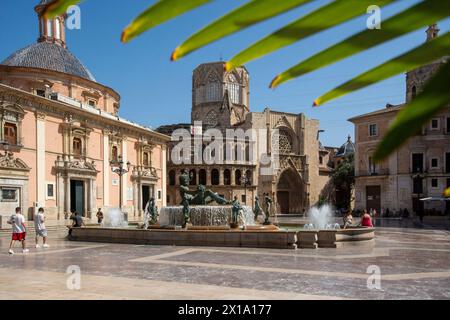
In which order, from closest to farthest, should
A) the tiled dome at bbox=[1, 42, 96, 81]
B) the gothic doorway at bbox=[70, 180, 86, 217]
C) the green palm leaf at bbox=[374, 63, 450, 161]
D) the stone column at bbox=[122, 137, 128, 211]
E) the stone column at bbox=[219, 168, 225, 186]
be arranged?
the green palm leaf at bbox=[374, 63, 450, 161] → the gothic doorway at bbox=[70, 180, 86, 217] → the stone column at bbox=[122, 137, 128, 211] → the tiled dome at bbox=[1, 42, 96, 81] → the stone column at bbox=[219, 168, 225, 186]

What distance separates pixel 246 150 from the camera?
57.6 meters

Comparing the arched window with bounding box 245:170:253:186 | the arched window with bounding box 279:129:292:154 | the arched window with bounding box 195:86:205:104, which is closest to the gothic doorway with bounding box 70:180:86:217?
the arched window with bounding box 245:170:253:186

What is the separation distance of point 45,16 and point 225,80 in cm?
6688

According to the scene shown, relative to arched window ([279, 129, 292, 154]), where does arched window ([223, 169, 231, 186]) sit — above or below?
below

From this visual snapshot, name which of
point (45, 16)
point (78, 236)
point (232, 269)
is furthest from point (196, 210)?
point (45, 16)

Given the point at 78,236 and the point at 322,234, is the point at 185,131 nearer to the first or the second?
the point at 78,236

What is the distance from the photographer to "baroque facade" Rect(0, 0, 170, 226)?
26594 millimetres

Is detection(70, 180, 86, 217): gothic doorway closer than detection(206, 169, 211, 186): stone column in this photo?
Yes

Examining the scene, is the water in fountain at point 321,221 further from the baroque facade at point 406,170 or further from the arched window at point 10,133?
the arched window at point 10,133

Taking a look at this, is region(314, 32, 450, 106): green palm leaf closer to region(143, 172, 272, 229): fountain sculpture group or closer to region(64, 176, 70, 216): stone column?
region(143, 172, 272, 229): fountain sculpture group

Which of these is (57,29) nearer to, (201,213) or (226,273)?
(201,213)

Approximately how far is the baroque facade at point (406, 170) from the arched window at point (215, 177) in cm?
1722

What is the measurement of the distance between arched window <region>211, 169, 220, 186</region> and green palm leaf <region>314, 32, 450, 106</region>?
2146 inches
